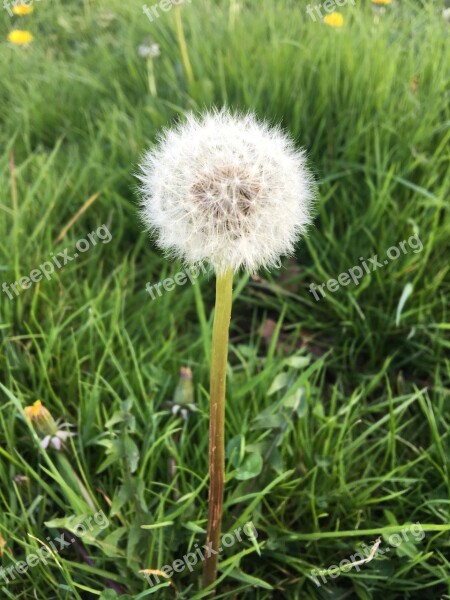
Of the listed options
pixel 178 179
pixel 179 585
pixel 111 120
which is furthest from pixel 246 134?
pixel 111 120

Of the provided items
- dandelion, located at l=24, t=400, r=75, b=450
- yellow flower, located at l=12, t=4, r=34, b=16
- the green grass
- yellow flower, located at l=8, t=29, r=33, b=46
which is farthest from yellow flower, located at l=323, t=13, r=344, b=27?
dandelion, located at l=24, t=400, r=75, b=450

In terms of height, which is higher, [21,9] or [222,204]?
[21,9]

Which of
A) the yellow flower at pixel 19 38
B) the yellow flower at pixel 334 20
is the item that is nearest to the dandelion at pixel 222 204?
the yellow flower at pixel 334 20

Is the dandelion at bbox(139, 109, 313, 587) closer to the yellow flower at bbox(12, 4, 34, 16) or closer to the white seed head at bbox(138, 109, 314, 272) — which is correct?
the white seed head at bbox(138, 109, 314, 272)

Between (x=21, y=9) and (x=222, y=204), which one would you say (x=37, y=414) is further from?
(x=21, y=9)

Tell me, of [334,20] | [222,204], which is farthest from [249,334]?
[334,20]

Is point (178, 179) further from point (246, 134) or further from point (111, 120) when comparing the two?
point (111, 120)

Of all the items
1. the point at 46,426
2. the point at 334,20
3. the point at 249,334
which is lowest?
the point at 249,334

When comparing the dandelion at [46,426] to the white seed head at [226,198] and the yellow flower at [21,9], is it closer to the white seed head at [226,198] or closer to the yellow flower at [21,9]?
the white seed head at [226,198]
